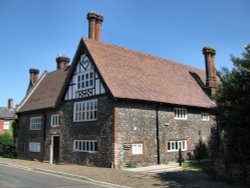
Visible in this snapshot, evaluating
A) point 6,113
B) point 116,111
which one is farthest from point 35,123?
point 6,113

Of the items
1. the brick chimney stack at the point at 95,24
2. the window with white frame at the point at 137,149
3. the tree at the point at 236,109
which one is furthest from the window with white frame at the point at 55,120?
the tree at the point at 236,109

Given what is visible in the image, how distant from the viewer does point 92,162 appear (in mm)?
21219

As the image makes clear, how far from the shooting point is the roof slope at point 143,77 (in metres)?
21.5

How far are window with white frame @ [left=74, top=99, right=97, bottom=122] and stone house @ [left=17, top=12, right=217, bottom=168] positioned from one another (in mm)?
75

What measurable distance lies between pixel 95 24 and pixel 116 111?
1034cm

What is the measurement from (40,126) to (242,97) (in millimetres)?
20643

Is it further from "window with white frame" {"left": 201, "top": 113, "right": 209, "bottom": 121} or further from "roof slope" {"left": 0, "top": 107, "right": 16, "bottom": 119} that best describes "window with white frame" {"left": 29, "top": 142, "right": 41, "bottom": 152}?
"roof slope" {"left": 0, "top": 107, "right": 16, "bottom": 119}

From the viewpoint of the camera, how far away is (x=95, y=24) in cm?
2692

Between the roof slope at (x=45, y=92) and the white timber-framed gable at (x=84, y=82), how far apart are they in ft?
10.0

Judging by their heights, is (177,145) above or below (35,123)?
below

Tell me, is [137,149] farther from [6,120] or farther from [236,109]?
[6,120]

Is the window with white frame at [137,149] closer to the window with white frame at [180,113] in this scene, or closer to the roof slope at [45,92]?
the window with white frame at [180,113]

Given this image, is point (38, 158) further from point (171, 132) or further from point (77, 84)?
point (171, 132)

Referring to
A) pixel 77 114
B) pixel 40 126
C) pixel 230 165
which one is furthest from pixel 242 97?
pixel 40 126
